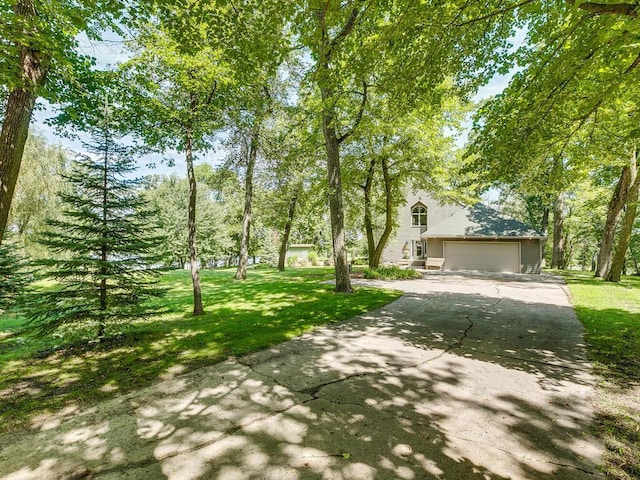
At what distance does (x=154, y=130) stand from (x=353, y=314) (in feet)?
22.3

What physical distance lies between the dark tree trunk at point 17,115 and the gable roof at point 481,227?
22779 mm

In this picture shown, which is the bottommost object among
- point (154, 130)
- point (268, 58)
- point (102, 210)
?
point (102, 210)

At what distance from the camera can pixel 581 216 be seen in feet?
92.6

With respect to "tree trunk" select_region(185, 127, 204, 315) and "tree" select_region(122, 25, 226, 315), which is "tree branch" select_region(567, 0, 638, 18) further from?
"tree trunk" select_region(185, 127, 204, 315)

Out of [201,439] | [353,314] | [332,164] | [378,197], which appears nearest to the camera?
[201,439]

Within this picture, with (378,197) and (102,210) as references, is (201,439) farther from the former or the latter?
(378,197)

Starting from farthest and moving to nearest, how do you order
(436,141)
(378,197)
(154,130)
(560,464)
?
1. (378,197)
2. (436,141)
3. (154,130)
4. (560,464)

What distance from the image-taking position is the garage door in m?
21.6

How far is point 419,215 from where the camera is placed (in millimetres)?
28875

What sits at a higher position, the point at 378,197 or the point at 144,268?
the point at 378,197

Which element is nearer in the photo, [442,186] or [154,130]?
[154,130]

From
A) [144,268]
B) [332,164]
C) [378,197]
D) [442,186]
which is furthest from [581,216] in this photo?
[144,268]

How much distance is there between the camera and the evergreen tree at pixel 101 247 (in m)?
5.18

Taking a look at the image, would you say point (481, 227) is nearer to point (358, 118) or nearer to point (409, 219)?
point (409, 219)
